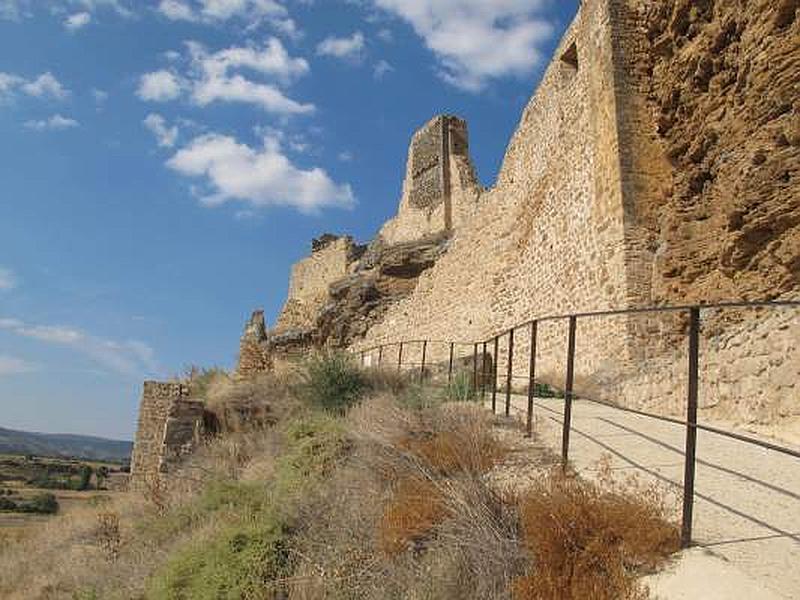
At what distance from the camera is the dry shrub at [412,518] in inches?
158

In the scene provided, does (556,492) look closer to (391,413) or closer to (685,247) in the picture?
(391,413)

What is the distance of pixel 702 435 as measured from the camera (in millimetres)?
6254

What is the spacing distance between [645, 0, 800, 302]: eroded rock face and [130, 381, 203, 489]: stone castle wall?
7.35m

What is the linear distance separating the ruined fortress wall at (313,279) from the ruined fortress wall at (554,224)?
9.76 metres

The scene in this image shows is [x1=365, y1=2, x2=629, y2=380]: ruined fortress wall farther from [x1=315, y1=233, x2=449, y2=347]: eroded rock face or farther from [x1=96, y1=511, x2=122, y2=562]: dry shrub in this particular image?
[x1=96, y1=511, x2=122, y2=562]: dry shrub

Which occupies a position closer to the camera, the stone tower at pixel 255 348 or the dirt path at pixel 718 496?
the dirt path at pixel 718 496

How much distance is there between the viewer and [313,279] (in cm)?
2958

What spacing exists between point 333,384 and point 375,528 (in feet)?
19.0

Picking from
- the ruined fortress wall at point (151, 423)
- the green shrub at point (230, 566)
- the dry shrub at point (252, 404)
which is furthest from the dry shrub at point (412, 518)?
the ruined fortress wall at point (151, 423)

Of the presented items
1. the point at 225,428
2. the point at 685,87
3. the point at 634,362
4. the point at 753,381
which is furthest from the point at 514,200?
the point at 753,381

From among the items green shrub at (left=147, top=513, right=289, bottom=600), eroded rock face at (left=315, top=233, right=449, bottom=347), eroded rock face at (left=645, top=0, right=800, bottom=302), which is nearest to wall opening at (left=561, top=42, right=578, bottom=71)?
eroded rock face at (left=645, top=0, right=800, bottom=302)

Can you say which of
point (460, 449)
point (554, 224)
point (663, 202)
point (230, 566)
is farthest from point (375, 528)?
point (554, 224)

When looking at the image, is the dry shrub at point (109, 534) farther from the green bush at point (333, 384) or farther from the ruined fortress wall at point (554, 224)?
the ruined fortress wall at point (554, 224)

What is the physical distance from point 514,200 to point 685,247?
612 cm
